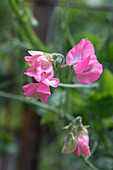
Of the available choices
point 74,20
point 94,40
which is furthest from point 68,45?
point 74,20

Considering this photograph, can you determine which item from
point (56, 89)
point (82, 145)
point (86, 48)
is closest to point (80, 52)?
point (86, 48)

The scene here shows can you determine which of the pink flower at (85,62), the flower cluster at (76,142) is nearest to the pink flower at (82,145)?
the flower cluster at (76,142)

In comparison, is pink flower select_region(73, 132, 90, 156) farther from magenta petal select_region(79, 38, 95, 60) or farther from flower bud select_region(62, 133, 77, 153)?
magenta petal select_region(79, 38, 95, 60)

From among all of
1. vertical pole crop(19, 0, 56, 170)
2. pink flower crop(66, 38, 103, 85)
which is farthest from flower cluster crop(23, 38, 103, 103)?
vertical pole crop(19, 0, 56, 170)

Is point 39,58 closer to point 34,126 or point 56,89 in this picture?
point 56,89

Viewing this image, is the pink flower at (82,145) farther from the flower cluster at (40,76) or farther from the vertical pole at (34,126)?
the vertical pole at (34,126)

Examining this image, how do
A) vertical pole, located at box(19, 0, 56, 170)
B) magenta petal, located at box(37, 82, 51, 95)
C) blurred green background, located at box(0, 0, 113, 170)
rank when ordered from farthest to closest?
vertical pole, located at box(19, 0, 56, 170) → blurred green background, located at box(0, 0, 113, 170) → magenta petal, located at box(37, 82, 51, 95)
